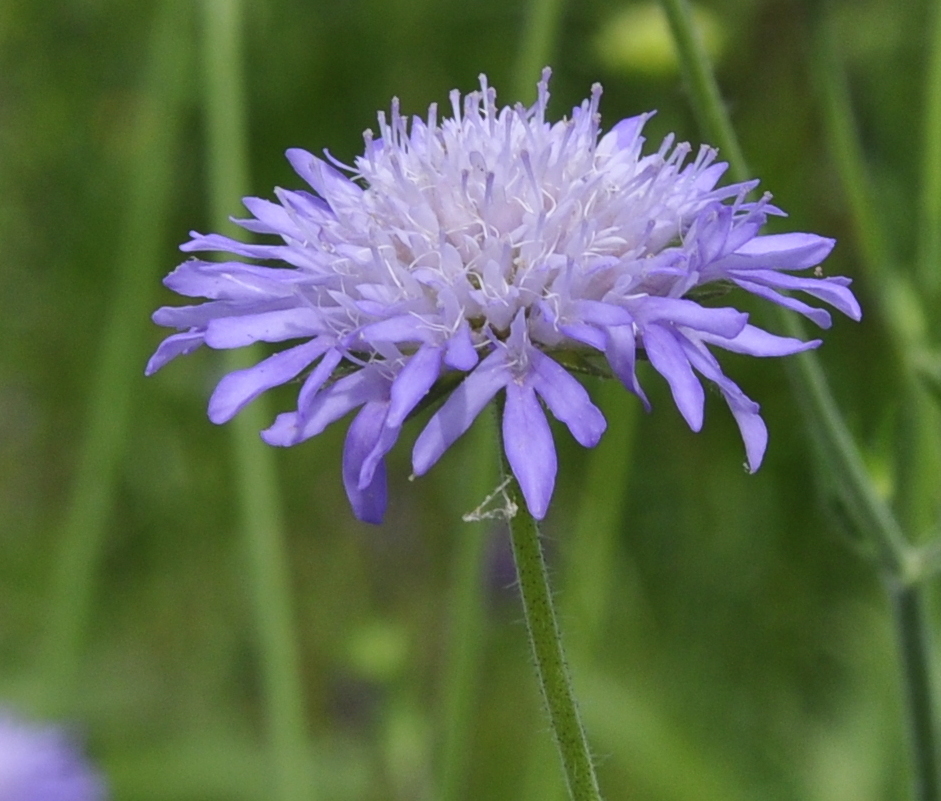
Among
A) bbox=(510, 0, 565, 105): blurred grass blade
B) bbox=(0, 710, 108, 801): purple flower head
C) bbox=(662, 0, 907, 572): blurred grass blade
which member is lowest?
bbox=(0, 710, 108, 801): purple flower head

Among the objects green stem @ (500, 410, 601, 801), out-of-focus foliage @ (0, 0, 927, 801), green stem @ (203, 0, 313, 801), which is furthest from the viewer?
out-of-focus foliage @ (0, 0, 927, 801)

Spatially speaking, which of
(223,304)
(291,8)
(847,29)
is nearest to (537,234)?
(223,304)

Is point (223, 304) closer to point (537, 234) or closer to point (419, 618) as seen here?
point (537, 234)

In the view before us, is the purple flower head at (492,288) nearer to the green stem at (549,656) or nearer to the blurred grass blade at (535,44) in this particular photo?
the green stem at (549,656)

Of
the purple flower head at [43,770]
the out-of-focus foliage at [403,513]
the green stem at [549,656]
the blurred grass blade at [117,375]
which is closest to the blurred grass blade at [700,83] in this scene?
the green stem at [549,656]

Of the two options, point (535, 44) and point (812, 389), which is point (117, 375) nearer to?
point (535, 44)

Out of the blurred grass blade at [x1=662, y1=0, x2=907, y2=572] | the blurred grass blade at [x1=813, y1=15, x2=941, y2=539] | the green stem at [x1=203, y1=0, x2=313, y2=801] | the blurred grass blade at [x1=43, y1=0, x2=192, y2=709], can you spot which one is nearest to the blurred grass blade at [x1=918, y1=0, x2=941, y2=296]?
the blurred grass blade at [x1=813, y1=15, x2=941, y2=539]

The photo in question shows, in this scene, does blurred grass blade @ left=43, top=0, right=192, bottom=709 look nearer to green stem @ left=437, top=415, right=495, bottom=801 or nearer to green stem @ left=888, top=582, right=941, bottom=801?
green stem @ left=437, top=415, right=495, bottom=801
